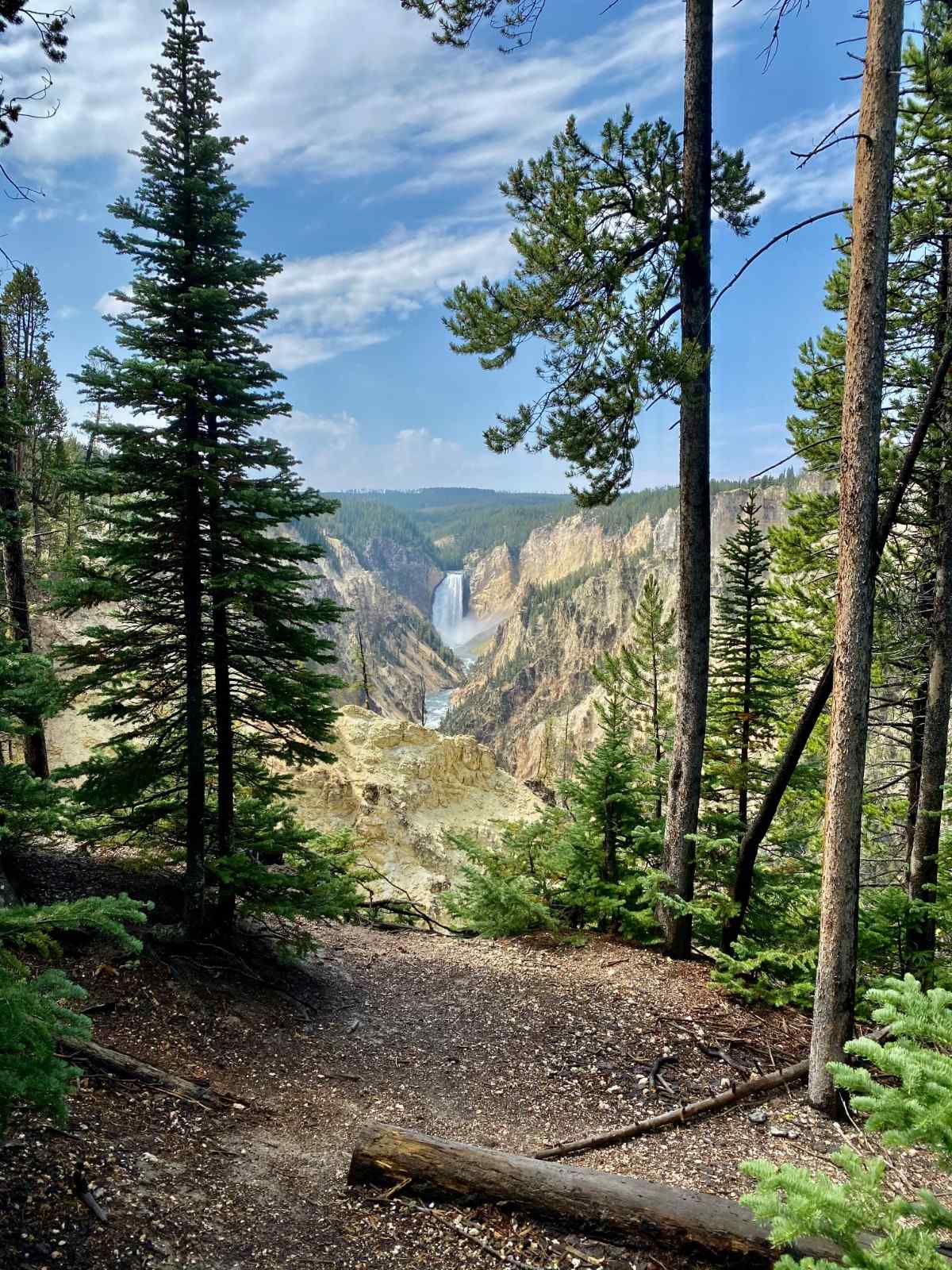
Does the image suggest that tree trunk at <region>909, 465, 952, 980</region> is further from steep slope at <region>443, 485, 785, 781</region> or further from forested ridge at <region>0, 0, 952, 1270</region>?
steep slope at <region>443, 485, 785, 781</region>

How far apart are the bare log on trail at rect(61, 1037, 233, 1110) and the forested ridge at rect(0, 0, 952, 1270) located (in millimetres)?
28

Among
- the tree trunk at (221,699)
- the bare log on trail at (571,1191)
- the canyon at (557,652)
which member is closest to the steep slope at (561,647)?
the canyon at (557,652)

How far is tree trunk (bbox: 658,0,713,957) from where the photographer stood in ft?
23.3

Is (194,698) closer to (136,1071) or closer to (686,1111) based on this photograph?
(136,1071)

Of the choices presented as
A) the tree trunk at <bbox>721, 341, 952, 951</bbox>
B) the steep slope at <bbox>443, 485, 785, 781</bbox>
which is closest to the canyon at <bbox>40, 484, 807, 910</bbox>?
the steep slope at <bbox>443, 485, 785, 781</bbox>

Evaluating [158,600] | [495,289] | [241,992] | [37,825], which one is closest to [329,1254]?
[241,992]

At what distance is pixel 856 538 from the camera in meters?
5.39

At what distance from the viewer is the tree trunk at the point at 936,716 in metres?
8.98

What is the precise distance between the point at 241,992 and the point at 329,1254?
11.4 ft

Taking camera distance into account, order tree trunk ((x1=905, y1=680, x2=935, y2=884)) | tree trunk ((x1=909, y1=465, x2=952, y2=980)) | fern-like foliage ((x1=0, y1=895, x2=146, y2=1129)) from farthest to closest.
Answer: tree trunk ((x1=905, y1=680, x2=935, y2=884)) < tree trunk ((x1=909, y1=465, x2=952, y2=980)) < fern-like foliage ((x1=0, y1=895, x2=146, y2=1129))

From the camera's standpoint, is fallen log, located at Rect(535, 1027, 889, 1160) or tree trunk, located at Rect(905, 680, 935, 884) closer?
fallen log, located at Rect(535, 1027, 889, 1160)

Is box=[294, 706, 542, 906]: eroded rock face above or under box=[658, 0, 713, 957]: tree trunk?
under

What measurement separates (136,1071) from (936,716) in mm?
9559

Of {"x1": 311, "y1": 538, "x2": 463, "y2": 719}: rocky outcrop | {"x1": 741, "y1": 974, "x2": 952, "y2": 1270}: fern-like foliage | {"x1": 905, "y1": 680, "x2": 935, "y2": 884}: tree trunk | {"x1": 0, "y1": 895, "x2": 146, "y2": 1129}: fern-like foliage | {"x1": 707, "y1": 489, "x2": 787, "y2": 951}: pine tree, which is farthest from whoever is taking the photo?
{"x1": 311, "y1": 538, "x2": 463, "y2": 719}: rocky outcrop
